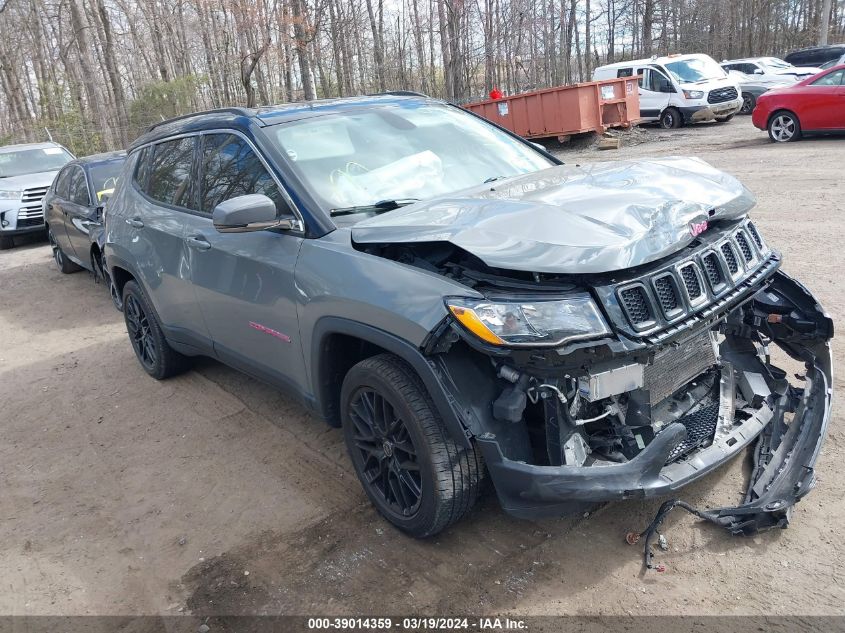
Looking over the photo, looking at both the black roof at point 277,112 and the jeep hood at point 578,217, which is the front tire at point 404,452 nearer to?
the jeep hood at point 578,217

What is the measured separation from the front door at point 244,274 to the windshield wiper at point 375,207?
246 mm

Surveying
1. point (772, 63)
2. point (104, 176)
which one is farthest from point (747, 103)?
point (104, 176)

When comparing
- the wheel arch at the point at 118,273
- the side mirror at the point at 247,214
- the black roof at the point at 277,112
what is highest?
the black roof at the point at 277,112

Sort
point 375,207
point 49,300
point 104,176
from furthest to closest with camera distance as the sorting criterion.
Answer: point 104,176 < point 49,300 < point 375,207

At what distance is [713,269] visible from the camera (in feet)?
9.72

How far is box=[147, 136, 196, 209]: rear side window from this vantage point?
4.57 meters

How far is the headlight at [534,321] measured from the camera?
2547 millimetres

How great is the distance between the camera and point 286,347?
3.68 metres

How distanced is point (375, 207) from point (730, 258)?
167cm

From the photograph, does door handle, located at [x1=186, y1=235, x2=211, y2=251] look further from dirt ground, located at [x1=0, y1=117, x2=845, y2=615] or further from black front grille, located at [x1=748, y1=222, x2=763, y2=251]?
black front grille, located at [x1=748, y1=222, x2=763, y2=251]

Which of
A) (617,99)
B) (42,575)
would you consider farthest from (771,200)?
(617,99)

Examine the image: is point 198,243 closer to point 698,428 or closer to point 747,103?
point 698,428

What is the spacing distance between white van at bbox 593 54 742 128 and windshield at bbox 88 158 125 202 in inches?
620

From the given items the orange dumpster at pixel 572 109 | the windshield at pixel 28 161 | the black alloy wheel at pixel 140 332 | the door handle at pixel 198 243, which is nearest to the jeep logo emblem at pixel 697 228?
the door handle at pixel 198 243
